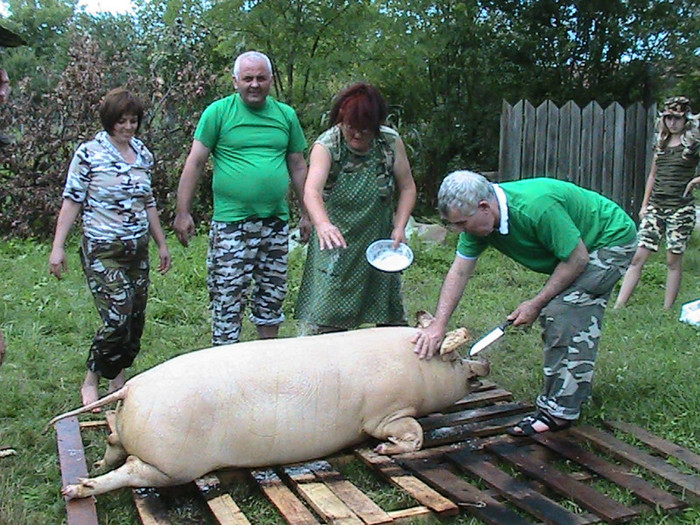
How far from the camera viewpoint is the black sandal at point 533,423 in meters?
3.74

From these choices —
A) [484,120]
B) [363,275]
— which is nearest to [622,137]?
[484,120]

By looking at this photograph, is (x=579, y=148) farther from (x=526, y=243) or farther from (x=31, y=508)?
(x=31, y=508)

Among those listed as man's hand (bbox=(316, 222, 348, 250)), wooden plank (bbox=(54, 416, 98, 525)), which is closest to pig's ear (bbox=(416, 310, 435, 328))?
man's hand (bbox=(316, 222, 348, 250))

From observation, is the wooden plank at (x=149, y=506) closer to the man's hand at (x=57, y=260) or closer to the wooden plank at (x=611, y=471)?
the man's hand at (x=57, y=260)

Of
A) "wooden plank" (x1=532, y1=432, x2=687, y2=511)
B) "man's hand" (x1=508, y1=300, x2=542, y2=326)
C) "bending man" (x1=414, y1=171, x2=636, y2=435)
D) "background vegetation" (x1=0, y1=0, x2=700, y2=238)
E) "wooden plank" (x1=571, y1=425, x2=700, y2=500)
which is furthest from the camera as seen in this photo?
"background vegetation" (x1=0, y1=0, x2=700, y2=238)

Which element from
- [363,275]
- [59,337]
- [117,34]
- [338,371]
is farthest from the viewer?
[117,34]

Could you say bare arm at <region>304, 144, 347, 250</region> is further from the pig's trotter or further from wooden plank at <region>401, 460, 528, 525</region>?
wooden plank at <region>401, 460, 528, 525</region>

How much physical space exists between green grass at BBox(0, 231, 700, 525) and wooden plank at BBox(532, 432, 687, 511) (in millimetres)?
82

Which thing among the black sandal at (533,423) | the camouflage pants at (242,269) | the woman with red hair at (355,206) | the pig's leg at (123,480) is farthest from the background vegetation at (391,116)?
the woman with red hair at (355,206)

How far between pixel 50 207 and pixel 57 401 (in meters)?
5.16

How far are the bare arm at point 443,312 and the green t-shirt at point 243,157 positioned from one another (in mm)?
1083

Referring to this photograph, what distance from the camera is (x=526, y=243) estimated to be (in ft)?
11.8

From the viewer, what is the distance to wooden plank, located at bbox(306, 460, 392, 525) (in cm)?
293

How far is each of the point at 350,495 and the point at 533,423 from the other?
1.13m
